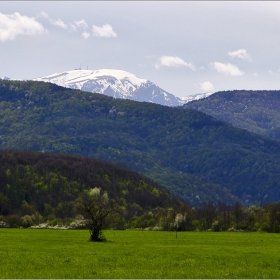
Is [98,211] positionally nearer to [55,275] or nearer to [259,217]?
[55,275]

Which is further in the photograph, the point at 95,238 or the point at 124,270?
the point at 95,238

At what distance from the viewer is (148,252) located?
2827 inches

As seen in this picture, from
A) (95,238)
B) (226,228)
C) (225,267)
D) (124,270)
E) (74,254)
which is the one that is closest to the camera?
(124,270)

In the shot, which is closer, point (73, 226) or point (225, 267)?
point (225, 267)

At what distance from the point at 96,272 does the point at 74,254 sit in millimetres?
17336

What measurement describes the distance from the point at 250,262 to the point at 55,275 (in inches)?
847

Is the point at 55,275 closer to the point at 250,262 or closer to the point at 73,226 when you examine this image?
the point at 250,262

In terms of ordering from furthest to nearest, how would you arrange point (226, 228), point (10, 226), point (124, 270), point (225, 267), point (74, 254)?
1. point (10, 226)
2. point (226, 228)
3. point (74, 254)
4. point (225, 267)
5. point (124, 270)

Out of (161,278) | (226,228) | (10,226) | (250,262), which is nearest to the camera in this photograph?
(161,278)

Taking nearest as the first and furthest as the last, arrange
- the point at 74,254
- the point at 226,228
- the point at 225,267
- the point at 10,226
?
the point at 225,267 → the point at 74,254 → the point at 226,228 → the point at 10,226

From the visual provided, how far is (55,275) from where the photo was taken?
49.2 m

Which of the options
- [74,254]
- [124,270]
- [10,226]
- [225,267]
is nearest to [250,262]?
[225,267]

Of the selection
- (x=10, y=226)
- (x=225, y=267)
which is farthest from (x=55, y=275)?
(x=10, y=226)

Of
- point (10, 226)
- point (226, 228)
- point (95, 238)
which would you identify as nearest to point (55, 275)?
point (95, 238)
